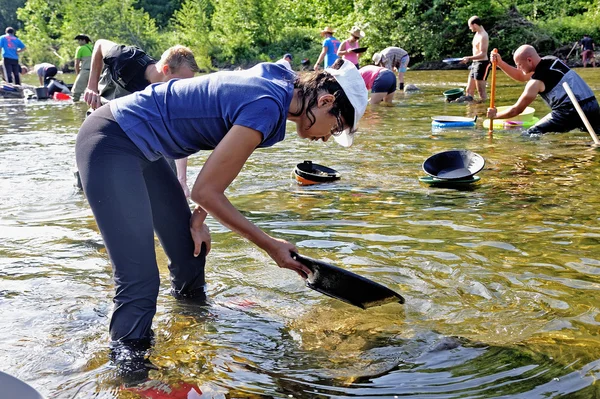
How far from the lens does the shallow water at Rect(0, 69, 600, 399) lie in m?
3.09

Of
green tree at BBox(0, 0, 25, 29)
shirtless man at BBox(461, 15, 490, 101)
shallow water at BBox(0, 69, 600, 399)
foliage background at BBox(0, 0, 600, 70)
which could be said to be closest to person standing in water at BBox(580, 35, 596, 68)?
foliage background at BBox(0, 0, 600, 70)

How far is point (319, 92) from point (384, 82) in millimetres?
11206

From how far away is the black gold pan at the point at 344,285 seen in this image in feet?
10.5

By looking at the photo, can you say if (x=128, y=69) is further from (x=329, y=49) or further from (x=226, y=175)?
(x=329, y=49)

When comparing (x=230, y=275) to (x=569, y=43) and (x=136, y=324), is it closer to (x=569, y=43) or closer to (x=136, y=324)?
(x=136, y=324)

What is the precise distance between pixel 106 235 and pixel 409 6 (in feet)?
88.5

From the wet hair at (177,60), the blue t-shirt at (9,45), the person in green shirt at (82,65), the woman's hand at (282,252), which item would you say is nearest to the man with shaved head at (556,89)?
the wet hair at (177,60)

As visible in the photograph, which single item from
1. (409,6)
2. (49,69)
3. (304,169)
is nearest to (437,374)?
(304,169)

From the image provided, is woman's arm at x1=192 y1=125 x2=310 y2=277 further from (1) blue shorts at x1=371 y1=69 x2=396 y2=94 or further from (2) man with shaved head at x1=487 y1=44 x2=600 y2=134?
(1) blue shorts at x1=371 y1=69 x2=396 y2=94

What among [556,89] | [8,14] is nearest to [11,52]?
[556,89]

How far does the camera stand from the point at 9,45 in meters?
19.6

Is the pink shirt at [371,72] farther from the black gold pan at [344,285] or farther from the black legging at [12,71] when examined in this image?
the black legging at [12,71]

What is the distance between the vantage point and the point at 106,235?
302 cm

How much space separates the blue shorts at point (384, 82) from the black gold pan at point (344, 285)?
1070 centimetres
